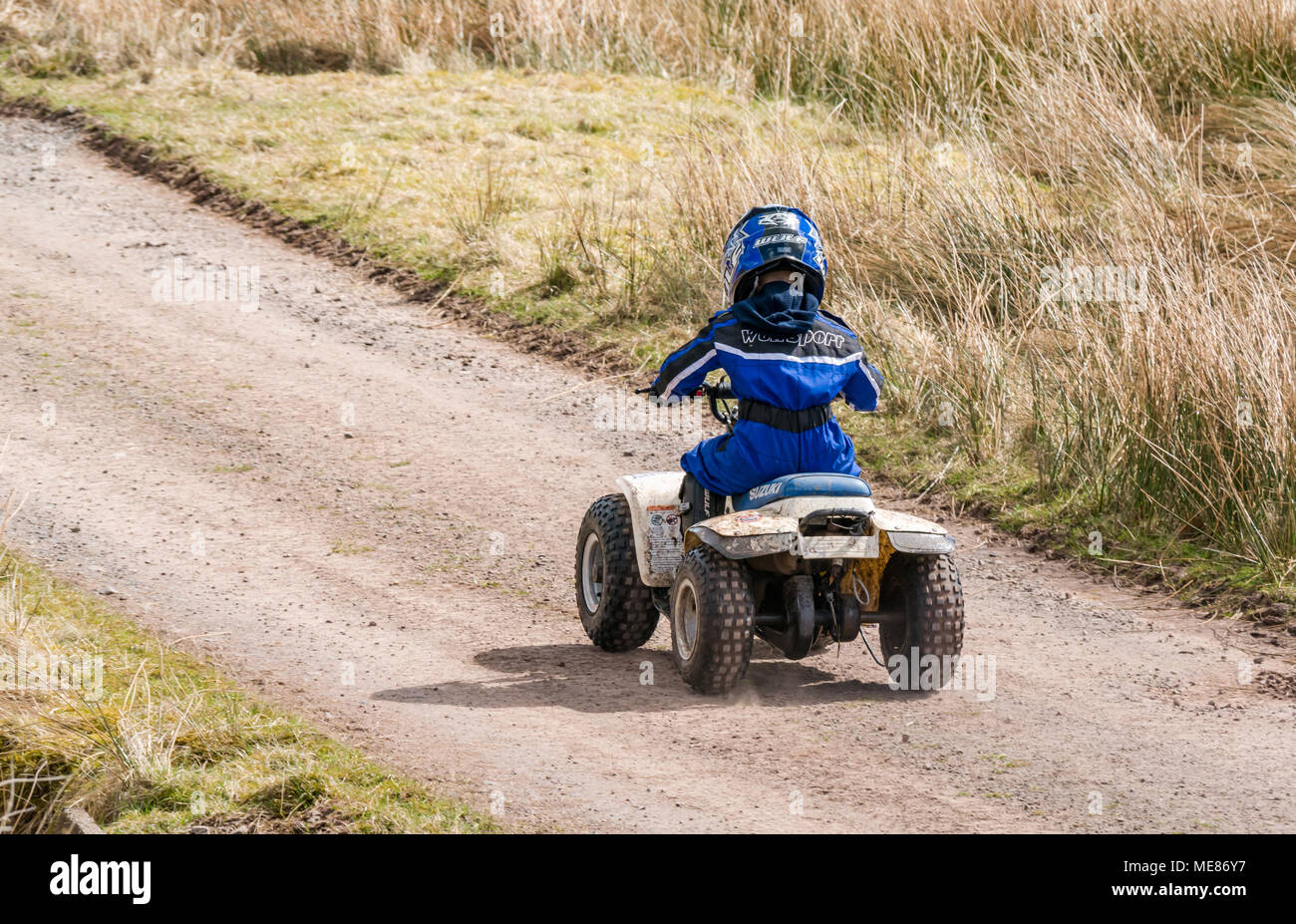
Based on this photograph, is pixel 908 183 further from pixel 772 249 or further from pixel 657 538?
pixel 657 538

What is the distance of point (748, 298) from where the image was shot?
21.4ft

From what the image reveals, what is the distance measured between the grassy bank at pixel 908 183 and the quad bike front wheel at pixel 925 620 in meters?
2.00

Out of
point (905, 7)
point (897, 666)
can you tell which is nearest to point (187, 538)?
point (897, 666)

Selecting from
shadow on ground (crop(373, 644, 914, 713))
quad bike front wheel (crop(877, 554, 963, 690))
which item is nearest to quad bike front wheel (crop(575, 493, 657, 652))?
shadow on ground (crop(373, 644, 914, 713))

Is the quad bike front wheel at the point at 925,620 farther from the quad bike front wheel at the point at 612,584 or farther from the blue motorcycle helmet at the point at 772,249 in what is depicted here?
the blue motorcycle helmet at the point at 772,249

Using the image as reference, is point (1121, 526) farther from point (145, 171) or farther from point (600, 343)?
point (145, 171)

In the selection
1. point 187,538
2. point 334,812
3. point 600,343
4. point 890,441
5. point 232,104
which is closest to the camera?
point 334,812

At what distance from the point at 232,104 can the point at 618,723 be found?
11.1m

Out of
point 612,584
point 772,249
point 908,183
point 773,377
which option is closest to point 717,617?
point 612,584

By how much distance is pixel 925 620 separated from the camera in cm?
639

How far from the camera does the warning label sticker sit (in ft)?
22.4

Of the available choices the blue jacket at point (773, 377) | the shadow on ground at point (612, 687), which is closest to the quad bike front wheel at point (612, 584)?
the shadow on ground at point (612, 687)

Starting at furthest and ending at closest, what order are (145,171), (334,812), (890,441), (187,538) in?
(145,171), (890,441), (187,538), (334,812)

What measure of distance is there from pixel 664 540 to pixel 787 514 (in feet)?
2.63
